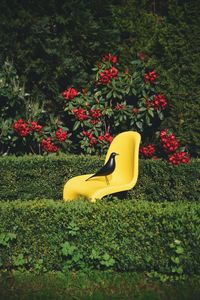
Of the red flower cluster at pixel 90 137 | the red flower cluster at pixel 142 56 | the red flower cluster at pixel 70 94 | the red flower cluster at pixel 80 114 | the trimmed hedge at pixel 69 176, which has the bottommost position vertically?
the trimmed hedge at pixel 69 176

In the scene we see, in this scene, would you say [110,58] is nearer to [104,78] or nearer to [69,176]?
[104,78]

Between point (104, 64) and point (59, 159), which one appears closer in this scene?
point (59, 159)

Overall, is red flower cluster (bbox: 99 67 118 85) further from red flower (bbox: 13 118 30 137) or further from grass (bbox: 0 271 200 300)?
grass (bbox: 0 271 200 300)

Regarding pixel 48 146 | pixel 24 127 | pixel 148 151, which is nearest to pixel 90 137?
pixel 48 146

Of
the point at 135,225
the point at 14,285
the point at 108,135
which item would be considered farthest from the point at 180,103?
the point at 14,285

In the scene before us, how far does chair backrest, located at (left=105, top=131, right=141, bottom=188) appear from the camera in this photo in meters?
5.93

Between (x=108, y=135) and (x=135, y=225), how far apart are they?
340cm

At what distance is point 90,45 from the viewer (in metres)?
7.91

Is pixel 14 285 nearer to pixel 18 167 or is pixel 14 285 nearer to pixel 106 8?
pixel 18 167

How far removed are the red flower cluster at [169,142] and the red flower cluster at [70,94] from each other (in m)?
1.44

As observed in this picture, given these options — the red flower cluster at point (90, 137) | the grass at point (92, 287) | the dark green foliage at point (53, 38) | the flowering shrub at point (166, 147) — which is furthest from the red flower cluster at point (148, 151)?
the grass at point (92, 287)

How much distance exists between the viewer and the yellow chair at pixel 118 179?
5.46 m

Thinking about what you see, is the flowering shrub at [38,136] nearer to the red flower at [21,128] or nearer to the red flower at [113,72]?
the red flower at [21,128]

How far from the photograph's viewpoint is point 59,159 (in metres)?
6.88
